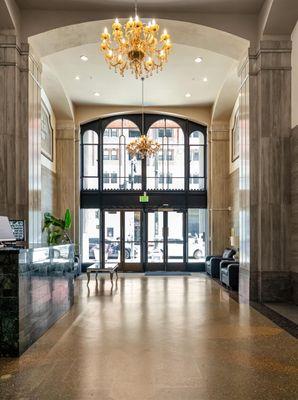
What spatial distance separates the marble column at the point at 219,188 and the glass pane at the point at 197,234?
563mm

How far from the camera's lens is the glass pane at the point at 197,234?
15.3m

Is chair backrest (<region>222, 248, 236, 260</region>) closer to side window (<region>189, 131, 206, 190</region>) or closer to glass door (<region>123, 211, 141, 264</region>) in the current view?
side window (<region>189, 131, 206, 190</region>)

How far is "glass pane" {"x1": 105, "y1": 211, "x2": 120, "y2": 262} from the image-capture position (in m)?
15.2

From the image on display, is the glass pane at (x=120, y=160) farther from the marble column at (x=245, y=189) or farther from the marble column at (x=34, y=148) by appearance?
the marble column at (x=245, y=189)

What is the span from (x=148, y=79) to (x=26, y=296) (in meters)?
8.74

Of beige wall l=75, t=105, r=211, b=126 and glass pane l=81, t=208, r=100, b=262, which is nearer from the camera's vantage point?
beige wall l=75, t=105, r=211, b=126

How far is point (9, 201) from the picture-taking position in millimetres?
7855

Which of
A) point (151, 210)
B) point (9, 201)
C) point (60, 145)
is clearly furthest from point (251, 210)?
point (60, 145)

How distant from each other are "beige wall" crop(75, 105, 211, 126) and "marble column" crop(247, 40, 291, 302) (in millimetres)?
6664

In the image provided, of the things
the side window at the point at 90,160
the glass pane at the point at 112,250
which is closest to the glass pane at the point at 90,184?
the side window at the point at 90,160

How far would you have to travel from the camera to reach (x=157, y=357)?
4.50 meters

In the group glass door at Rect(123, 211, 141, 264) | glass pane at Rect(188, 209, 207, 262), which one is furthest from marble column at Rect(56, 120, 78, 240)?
glass pane at Rect(188, 209, 207, 262)

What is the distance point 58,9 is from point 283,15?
4368 millimetres

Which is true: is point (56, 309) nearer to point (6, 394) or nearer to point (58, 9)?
point (6, 394)
